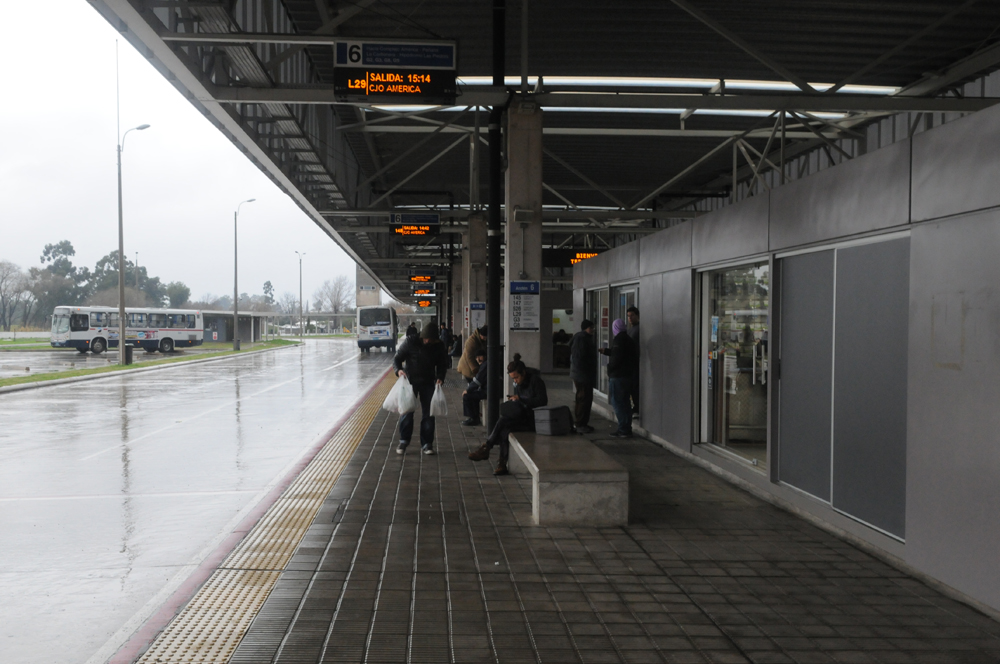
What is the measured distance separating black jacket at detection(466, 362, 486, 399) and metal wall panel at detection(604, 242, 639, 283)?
9.64 feet

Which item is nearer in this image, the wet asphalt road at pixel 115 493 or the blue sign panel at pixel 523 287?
the wet asphalt road at pixel 115 493

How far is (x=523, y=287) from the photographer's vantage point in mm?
11500

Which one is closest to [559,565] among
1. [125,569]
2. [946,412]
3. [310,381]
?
[946,412]

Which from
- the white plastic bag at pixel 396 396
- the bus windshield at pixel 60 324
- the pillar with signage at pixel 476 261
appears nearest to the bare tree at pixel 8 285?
the bus windshield at pixel 60 324

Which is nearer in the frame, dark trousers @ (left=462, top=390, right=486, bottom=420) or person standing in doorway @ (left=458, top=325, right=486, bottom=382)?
person standing in doorway @ (left=458, top=325, right=486, bottom=382)

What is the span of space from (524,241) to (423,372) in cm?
253

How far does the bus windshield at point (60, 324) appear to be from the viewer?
157 ft

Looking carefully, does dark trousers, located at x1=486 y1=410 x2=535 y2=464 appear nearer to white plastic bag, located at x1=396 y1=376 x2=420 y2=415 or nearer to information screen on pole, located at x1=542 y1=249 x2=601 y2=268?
white plastic bag, located at x1=396 y1=376 x2=420 y2=415

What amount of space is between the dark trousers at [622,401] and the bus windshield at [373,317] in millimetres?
38170

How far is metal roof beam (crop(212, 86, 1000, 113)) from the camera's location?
10000mm

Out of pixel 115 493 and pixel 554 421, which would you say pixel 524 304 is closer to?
pixel 554 421

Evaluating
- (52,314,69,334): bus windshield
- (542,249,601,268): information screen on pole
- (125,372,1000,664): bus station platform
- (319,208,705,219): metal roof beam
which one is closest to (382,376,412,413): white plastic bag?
(125,372,1000,664): bus station platform

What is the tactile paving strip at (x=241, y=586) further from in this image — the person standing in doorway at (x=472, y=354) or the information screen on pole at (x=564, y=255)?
the information screen on pole at (x=564, y=255)

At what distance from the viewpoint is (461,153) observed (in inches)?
763
